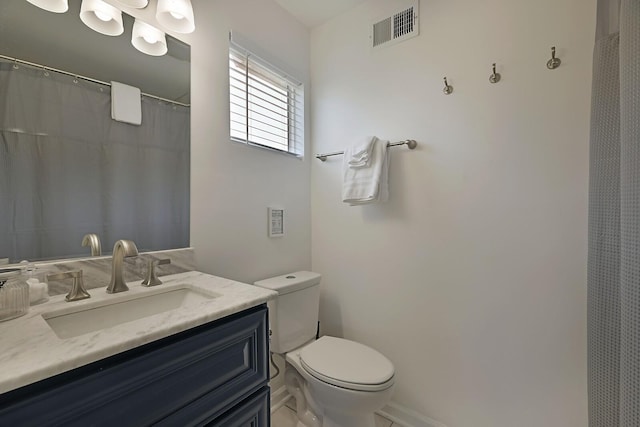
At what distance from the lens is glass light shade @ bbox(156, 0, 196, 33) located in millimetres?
1060

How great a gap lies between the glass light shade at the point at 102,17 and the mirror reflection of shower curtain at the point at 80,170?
0.22 m

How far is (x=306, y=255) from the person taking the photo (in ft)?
6.08

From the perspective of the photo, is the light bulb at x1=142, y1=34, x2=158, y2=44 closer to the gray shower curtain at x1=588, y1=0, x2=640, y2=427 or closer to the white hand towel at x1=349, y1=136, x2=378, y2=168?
the white hand towel at x1=349, y1=136, x2=378, y2=168

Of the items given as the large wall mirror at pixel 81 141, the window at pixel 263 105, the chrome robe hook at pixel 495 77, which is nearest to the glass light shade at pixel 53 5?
the large wall mirror at pixel 81 141

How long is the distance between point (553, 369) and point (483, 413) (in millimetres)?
388

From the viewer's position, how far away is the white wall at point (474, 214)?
112 cm

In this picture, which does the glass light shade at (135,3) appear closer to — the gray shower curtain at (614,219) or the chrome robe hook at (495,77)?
the chrome robe hook at (495,77)

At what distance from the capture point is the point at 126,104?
1039mm

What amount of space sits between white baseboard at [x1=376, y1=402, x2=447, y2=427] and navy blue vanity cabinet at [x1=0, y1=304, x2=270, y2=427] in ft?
3.16

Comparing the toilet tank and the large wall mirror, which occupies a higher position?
the large wall mirror

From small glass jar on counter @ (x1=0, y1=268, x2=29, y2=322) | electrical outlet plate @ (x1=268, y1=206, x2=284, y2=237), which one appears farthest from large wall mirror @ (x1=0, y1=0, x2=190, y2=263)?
electrical outlet plate @ (x1=268, y1=206, x2=284, y2=237)

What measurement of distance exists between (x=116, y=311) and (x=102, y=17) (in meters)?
1.03

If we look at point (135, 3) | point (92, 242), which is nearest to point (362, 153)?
point (135, 3)

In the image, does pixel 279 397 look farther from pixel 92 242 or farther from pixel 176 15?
pixel 176 15
